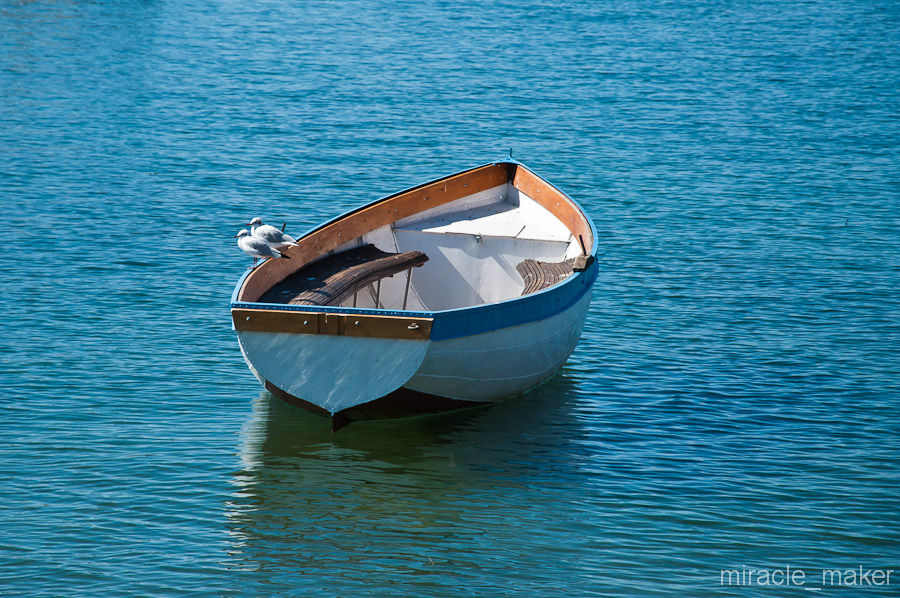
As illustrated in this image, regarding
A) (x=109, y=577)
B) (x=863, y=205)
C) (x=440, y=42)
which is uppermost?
(x=440, y=42)

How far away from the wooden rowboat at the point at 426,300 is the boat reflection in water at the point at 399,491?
0.43m

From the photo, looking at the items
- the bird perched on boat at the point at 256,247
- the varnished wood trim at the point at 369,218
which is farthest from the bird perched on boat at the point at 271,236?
the varnished wood trim at the point at 369,218

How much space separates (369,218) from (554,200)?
9.56 ft

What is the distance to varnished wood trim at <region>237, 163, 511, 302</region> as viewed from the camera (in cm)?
1303

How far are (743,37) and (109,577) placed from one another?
133ft

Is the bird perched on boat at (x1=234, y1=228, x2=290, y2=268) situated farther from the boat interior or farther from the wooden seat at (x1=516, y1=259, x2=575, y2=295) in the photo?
the wooden seat at (x1=516, y1=259, x2=575, y2=295)

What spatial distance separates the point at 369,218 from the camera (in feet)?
50.3

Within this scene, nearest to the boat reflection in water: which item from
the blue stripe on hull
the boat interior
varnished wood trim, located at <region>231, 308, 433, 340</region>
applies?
the blue stripe on hull

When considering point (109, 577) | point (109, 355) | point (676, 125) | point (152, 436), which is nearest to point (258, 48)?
point (676, 125)

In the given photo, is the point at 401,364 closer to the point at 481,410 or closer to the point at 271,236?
the point at 481,410

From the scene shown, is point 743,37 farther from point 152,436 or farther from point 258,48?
point 152,436

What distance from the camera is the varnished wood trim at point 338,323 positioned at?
11.1 m

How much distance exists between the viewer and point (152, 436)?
41.3 feet

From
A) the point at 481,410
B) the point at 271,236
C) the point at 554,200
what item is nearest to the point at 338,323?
the point at 271,236
